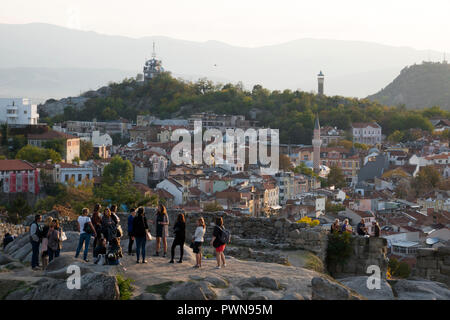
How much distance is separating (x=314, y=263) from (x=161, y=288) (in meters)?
4.37

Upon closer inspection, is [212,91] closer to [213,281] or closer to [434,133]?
[434,133]

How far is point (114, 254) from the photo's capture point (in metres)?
9.96

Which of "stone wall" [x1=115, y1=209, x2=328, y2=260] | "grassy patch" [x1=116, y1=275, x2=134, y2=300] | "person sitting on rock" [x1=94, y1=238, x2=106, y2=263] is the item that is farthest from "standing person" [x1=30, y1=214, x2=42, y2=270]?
"stone wall" [x1=115, y1=209, x2=328, y2=260]

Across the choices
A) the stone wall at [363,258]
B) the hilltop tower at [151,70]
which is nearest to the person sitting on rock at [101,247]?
the stone wall at [363,258]

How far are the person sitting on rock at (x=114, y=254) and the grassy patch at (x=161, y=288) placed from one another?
100 cm

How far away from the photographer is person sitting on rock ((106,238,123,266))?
32.5ft

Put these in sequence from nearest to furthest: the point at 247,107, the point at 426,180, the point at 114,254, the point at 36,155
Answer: the point at 114,254
the point at 36,155
the point at 426,180
the point at 247,107

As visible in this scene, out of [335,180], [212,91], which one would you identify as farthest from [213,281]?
[212,91]

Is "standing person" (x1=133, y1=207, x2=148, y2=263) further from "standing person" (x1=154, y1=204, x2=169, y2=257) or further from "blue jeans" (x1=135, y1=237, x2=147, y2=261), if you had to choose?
"standing person" (x1=154, y1=204, x2=169, y2=257)

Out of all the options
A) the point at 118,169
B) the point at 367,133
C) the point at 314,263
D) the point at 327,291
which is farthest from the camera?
the point at 367,133

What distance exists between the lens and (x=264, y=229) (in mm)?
14656

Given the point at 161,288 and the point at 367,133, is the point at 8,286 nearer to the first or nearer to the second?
the point at 161,288

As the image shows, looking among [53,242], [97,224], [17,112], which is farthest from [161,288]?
[17,112]
